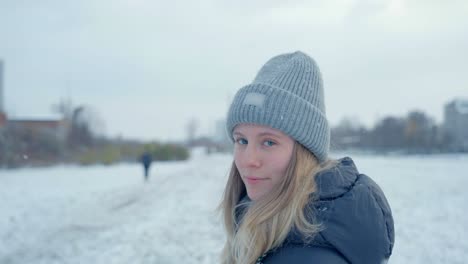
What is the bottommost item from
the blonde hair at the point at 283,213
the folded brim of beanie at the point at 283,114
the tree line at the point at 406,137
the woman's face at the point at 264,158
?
the tree line at the point at 406,137

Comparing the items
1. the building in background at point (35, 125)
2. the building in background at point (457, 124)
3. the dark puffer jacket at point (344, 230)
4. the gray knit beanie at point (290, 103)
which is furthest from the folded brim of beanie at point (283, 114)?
the building in background at point (457, 124)

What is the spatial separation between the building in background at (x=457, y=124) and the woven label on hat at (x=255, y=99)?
60.0 meters

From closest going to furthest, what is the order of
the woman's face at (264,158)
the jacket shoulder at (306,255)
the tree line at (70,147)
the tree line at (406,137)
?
the jacket shoulder at (306,255) < the woman's face at (264,158) < the tree line at (70,147) < the tree line at (406,137)

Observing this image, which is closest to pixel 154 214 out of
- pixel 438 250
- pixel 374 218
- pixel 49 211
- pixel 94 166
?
pixel 49 211

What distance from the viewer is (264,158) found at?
156 centimetres

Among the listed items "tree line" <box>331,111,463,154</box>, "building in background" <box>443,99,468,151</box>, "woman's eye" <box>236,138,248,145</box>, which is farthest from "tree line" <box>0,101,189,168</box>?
A: "building in background" <box>443,99,468,151</box>

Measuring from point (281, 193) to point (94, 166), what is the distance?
37880 mm

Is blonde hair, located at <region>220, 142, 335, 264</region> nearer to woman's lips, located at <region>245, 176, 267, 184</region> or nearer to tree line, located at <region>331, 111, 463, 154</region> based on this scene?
woman's lips, located at <region>245, 176, 267, 184</region>

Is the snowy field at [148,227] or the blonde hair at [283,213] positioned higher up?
the blonde hair at [283,213]

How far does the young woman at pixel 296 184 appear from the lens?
1.34 meters

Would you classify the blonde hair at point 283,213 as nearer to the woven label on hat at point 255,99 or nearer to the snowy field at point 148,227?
the woven label on hat at point 255,99

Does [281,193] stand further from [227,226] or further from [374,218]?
[227,226]

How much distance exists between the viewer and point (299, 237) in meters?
1.36

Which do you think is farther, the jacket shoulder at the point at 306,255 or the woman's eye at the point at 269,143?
the woman's eye at the point at 269,143
